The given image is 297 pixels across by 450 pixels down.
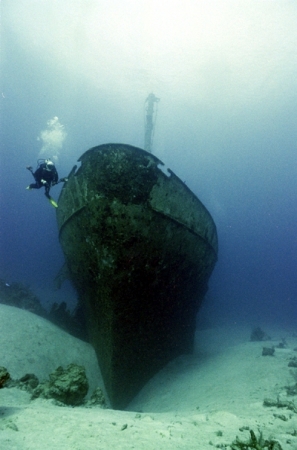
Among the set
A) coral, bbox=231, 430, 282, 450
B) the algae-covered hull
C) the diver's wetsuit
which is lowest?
coral, bbox=231, 430, 282, 450

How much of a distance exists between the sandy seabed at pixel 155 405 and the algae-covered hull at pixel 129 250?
70cm

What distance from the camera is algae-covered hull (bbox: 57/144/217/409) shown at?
15.9 ft

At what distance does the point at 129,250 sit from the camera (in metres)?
4.92

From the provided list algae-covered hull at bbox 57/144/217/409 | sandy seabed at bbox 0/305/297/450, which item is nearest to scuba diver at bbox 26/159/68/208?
algae-covered hull at bbox 57/144/217/409

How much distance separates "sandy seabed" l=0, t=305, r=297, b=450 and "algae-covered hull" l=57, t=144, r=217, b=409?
70 centimetres

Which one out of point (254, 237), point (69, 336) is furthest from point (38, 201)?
point (69, 336)

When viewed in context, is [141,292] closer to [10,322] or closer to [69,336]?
[69,336]

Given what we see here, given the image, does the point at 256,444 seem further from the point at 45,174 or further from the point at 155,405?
the point at 45,174

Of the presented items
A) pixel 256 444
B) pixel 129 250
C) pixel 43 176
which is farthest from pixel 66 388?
pixel 43 176

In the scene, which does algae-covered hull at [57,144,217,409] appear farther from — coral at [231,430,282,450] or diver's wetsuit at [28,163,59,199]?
coral at [231,430,282,450]

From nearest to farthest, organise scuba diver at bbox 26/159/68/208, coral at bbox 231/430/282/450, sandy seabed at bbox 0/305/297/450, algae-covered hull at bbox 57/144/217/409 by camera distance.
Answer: coral at bbox 231/430/282/450
sandy seabed at bbox 0/305/297/450
algae-covered hull at bbox 57/144/217/409
scuba diver at bbox 26/159/68/208

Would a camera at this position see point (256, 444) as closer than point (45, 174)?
Yes

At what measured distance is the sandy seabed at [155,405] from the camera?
212 cm

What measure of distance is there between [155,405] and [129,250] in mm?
2773
